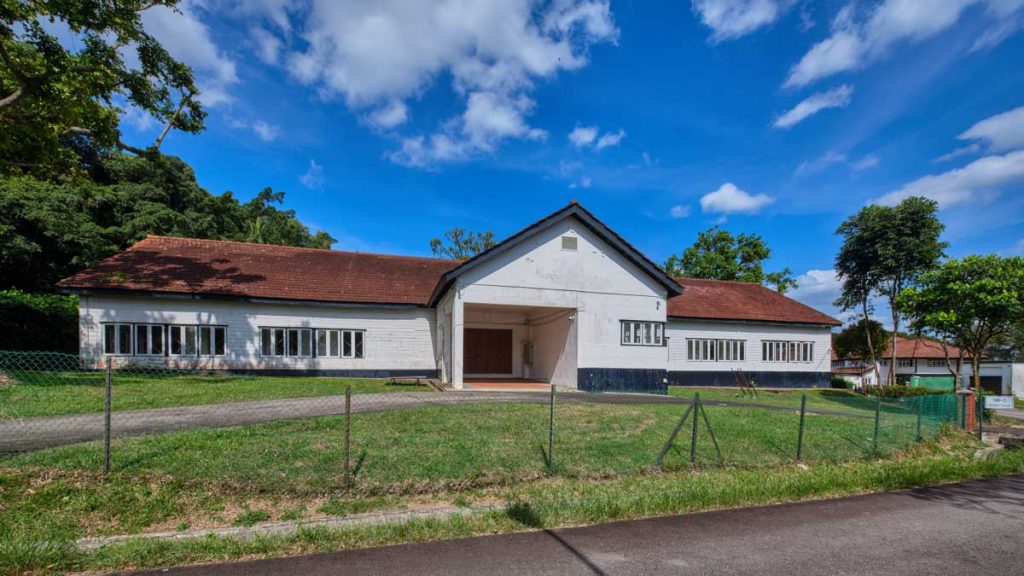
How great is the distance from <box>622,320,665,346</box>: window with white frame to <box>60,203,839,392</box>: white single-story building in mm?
46

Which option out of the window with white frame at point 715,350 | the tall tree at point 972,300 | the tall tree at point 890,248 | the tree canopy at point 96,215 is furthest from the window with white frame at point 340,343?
A: the tall tree at point 890,248

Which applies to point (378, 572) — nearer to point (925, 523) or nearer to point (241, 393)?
point (925, 523)

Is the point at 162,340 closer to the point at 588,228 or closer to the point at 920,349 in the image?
the point at 588,228

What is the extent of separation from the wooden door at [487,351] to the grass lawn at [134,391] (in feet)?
17.5

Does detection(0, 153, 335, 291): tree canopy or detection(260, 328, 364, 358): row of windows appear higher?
detection(0, 153, 335, 291): tree canopy

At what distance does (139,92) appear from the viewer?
48.5 ft

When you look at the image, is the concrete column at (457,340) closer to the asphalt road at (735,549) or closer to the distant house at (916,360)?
the asphalt road at (735,549)

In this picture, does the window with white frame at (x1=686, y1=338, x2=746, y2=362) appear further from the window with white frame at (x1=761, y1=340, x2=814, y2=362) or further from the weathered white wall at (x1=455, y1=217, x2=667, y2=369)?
the weathered white wall at (x1=455, y1=217, x2=667, y2=369)

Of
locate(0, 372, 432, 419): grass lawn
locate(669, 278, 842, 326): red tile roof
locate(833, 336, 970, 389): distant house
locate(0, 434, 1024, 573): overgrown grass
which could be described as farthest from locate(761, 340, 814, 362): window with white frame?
locate(833, 336, 970, 389): distant house

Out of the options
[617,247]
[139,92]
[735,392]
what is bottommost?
[735,392]

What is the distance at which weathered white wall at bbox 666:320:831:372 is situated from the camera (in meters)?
23.6

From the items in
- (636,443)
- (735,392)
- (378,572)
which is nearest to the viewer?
(378,572)

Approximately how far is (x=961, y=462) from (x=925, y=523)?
4864 millimetres

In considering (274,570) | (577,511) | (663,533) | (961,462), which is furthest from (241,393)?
(961,462)
